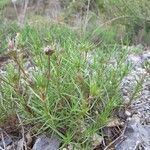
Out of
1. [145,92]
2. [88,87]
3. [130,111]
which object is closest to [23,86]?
[88,87]

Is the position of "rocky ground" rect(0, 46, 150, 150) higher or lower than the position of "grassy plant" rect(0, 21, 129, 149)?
lower

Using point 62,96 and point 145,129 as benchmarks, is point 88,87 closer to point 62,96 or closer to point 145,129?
point 62,96

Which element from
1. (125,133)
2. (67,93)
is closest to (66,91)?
(67,93)

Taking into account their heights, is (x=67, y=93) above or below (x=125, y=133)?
above

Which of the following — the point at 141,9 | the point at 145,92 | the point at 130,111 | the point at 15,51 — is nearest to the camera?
the point at 15,51

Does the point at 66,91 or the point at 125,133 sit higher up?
the point at 66,91

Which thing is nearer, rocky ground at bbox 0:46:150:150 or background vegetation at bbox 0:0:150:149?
background vegetation at bbox 0:0:150:149

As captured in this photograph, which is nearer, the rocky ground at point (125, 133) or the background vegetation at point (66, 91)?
the background vegetation at point (66, 91)

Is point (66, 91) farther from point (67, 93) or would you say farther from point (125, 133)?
point (125, 133)
